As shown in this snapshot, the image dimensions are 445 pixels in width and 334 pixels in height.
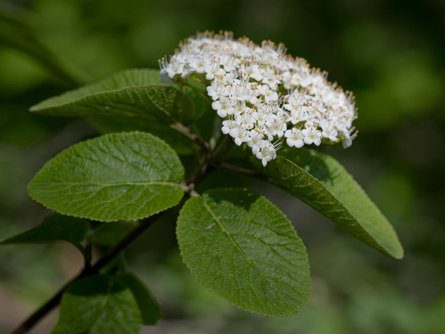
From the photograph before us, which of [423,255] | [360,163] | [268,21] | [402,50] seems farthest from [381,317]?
[268,21]

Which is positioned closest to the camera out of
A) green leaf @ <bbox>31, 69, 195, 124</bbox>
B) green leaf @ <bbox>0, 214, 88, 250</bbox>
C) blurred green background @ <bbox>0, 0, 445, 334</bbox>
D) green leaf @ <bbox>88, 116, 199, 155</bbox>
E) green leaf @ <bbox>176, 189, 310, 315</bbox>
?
green leaf @ <bbox>176, 189, 310, 315</bbox>

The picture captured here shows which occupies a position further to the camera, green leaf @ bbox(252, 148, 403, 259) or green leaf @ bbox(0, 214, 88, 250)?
green leaf @ bbox(0, 214, 88, 250)

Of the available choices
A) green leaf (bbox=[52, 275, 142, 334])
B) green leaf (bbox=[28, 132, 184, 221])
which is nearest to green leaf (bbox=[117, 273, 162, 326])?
green leaf (bbox=[52, 275, 142, 334])

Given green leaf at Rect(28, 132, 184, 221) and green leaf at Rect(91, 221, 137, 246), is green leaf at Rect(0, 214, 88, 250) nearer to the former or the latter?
green leaf at Rect(91, 221, 137, 246)

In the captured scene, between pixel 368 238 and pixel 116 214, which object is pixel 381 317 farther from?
pixel 116 214

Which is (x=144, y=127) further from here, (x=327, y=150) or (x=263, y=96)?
(x=327, y=150)

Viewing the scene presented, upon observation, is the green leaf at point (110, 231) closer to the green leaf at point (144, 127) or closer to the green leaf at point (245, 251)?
the green leaf at point (144, 127)

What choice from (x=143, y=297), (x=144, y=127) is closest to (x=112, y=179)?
(x=144, y=127)
